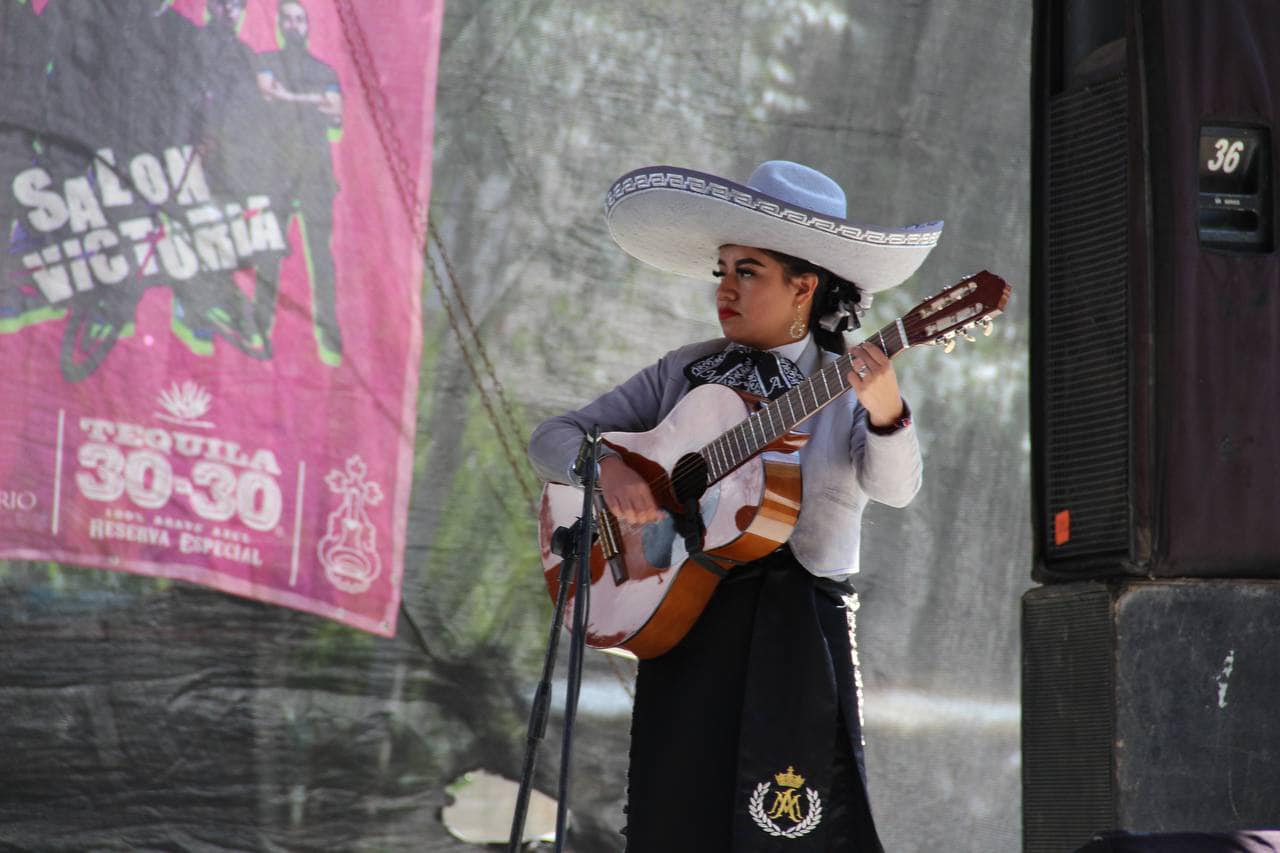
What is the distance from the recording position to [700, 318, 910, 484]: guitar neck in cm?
234

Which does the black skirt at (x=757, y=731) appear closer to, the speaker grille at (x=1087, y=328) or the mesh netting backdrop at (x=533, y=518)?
the speaker grille at (x=1087, y=328)

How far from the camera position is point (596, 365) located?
3738mm

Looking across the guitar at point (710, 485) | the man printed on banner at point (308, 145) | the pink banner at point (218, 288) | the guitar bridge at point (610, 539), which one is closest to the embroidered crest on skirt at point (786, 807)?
the guitar at point (710, 485)

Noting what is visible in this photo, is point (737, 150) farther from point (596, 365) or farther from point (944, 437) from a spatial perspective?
point (944, 437)

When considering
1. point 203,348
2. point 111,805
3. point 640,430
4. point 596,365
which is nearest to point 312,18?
point 203,348

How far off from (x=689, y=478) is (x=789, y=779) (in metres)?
0.53

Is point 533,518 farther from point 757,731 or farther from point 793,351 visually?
point 757,731

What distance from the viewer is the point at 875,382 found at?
2307mm

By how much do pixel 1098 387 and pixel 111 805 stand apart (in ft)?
7.53

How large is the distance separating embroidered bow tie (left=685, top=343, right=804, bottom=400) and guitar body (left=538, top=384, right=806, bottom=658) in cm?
5

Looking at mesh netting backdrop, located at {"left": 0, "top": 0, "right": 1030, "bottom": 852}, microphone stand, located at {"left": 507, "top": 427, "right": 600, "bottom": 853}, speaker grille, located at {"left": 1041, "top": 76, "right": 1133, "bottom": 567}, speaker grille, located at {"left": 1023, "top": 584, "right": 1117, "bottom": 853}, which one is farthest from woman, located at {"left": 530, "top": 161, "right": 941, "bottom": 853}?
mesh netting backdrop, located at {"left": 0, "top": 0, "right": 1030, "bottom": 852}

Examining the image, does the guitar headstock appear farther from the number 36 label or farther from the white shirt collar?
the number 36 label

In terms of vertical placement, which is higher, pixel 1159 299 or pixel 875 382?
pixel 1159 299

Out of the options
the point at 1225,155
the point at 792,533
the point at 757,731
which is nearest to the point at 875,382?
the point at 792,533
